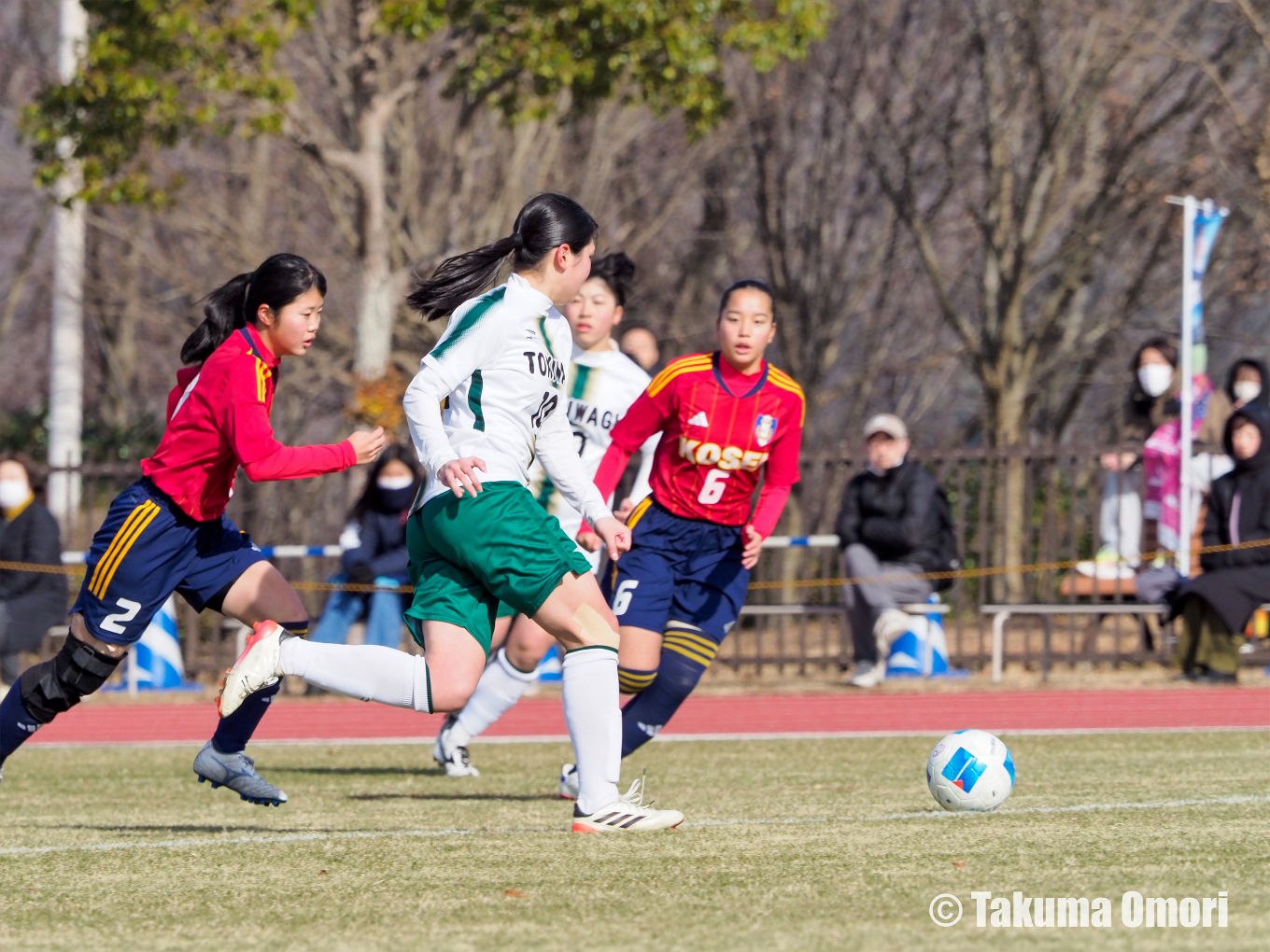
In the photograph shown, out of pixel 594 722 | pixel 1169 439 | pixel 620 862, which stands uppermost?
pixel 1169 439

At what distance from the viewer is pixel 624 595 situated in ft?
23.2

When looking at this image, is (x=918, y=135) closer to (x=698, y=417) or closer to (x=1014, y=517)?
(x=1014, y=517)

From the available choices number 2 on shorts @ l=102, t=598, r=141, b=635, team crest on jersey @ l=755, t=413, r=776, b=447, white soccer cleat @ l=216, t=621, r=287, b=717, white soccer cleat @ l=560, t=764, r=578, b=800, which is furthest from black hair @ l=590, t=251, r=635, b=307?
white soccer cleat @ l=216, t=621, r=287, b=717

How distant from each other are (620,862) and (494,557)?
106cm

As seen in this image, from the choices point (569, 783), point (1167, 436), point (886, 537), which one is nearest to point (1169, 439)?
point (1167, 436)

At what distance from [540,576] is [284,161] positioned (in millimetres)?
20608

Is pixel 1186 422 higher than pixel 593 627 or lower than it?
higher

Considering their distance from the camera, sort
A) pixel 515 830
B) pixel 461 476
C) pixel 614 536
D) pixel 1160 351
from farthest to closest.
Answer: pixel 1160 351 → pixel 515 830 → pixel 614 536 → pixel 461 476

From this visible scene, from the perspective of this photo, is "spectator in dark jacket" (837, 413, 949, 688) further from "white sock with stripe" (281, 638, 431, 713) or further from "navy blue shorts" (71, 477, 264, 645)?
"white sock with stripe" (281, 638, 431, 713)

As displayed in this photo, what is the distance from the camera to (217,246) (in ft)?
73.6

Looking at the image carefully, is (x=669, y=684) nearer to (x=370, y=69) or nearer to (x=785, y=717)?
(x=785, y=717)

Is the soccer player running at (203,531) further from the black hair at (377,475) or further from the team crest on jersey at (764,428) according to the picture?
the black hair at (377,475)

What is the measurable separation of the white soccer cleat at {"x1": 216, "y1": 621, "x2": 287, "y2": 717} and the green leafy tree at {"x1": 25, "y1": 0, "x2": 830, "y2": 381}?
9.46 meters

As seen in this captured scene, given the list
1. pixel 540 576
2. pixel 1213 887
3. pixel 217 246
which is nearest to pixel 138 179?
pixel 217 246
